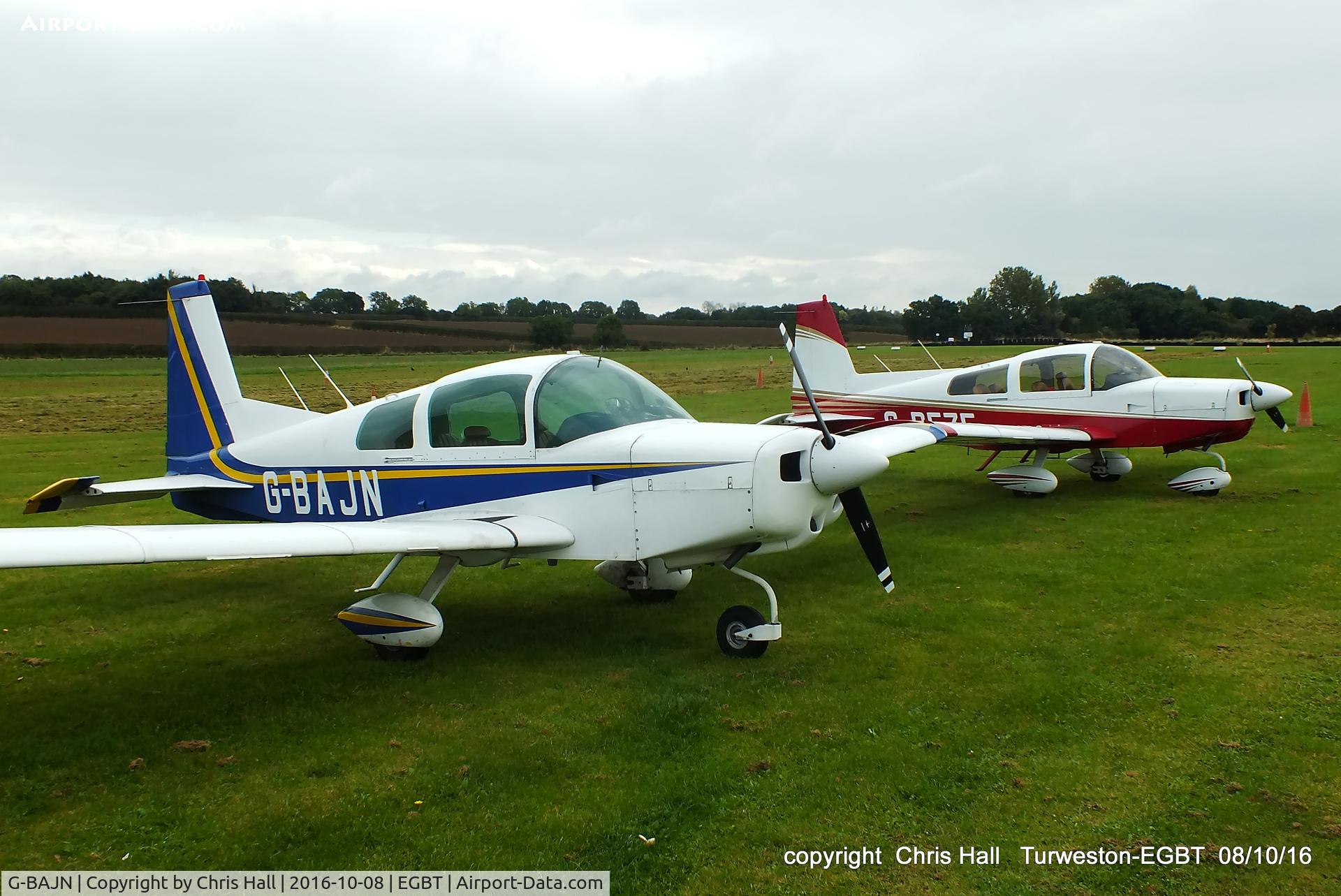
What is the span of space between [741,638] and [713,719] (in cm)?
97

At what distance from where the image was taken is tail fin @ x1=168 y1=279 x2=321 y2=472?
758 centimetres

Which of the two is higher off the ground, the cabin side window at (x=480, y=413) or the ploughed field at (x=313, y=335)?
the ploughed field at (x=313, y=335)

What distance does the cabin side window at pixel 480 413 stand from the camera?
6.02 m

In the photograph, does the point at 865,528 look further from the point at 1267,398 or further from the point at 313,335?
the point at 313,335

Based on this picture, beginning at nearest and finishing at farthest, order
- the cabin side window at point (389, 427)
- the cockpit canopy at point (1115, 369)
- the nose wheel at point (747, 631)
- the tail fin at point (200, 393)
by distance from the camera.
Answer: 1. the nose wheel at point (747, 631)
2. the cabin side window at point (389, 427)
3. the tail fin at point (200, 393)
4. the cockpit canopy at point (1115, 369)

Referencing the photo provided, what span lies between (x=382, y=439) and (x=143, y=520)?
606 cm

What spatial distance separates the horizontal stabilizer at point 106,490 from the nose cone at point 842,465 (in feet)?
15.7

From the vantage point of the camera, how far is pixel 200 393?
7676mm

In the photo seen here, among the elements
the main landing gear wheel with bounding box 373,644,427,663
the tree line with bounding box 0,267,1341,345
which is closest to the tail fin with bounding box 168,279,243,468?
the main landing gear wheel with bounding box 373,644,427,663

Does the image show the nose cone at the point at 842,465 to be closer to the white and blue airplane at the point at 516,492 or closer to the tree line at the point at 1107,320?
the white and blue airplane at the point at 516,492

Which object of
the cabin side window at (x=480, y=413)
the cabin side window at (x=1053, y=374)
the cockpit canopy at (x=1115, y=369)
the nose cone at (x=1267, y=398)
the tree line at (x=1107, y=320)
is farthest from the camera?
the tree line at (x=1107, y=320)

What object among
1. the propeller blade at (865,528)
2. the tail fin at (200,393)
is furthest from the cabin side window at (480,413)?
the propeller blade at (865,528)

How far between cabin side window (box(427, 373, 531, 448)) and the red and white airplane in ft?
16.6

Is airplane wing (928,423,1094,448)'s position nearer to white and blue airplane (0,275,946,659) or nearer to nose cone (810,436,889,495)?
white and blue airplane (0,275,946,659)
